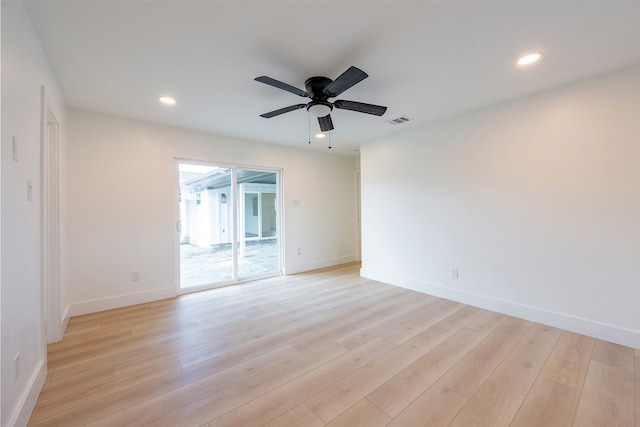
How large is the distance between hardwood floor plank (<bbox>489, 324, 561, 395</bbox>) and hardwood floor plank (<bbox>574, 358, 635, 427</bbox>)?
27cm

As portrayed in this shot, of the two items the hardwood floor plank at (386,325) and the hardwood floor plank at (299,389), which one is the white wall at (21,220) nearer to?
the hardwood floor plank at (299,389)

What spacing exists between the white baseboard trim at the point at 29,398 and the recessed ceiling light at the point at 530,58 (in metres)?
4.15

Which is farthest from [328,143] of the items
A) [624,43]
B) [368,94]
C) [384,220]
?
[624,43]

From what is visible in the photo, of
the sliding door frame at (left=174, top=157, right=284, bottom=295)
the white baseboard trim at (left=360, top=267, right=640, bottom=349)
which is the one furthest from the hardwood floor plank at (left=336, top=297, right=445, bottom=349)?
the sliding door frame at (left=174, top=157, right=284, bottom=295)

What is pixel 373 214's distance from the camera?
4.60 meters

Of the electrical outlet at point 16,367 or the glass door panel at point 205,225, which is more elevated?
the glass door panel at point 205,225

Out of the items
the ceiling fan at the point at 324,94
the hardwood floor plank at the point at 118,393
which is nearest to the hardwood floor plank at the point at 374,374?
the hardwood floor plank at the point at 118,393

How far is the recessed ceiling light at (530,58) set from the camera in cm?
211

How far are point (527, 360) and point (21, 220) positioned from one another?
3778 mm

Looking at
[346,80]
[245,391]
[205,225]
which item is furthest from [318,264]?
[346,80]

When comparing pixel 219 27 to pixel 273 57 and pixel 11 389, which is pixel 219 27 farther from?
pixel 11 389

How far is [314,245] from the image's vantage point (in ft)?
17.9

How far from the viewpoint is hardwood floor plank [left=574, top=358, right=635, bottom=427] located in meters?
1.55

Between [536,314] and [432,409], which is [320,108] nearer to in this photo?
[432,409]
